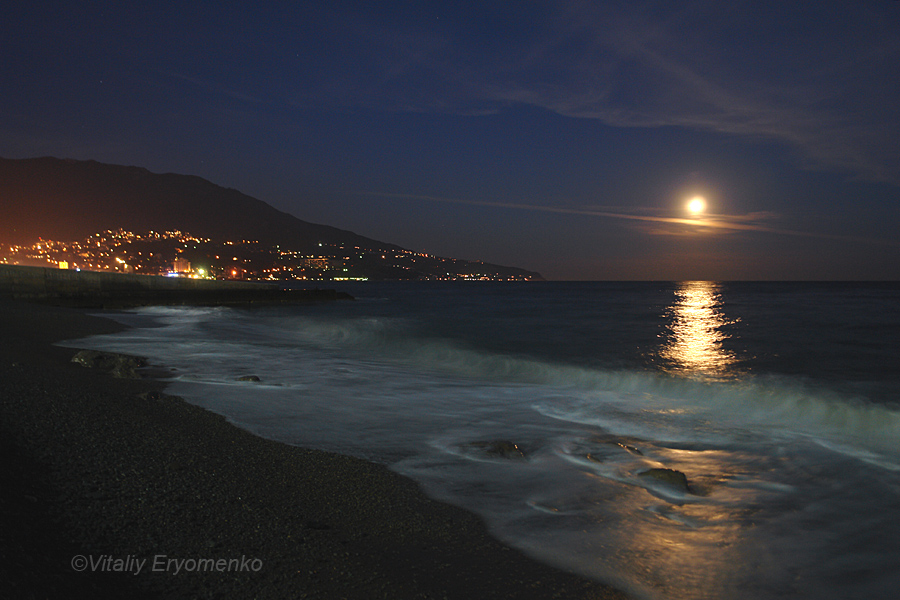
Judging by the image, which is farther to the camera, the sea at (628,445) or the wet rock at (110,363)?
the wet rock at (110,363)

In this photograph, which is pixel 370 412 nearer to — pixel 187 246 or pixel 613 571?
pixel 613 571

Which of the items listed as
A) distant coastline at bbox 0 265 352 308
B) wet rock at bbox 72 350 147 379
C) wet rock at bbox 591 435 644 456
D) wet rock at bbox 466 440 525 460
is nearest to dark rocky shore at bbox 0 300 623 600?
wet rock at bbox 466 440 525 460

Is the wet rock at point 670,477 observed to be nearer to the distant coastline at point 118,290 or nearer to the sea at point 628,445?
the sea at point 628,445

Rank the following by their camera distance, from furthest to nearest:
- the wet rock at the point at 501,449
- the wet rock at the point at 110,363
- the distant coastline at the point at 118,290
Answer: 1. the distant coastline at the point at 118,290
2. the wet rock at the point at 110,363
3. the wet rock at the point at 501,449

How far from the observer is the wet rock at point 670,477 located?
175 inches

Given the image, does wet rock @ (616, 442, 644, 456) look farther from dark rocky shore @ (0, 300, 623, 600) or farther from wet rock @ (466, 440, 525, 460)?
dark rocky shore @ (0, 300, 623, 600)

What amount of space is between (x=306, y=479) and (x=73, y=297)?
27668 mm

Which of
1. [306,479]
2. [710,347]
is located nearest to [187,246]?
[710,347]

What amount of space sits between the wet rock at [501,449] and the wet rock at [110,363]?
4.98 m

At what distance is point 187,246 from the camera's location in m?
121

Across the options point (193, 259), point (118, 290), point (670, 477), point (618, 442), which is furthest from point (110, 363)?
point (193, 259)

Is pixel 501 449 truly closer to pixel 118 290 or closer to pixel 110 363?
pixel 110 363

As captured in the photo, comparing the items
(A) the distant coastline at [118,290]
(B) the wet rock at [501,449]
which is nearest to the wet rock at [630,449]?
(B) the wet rock at [501,449]

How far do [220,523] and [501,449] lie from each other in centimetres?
291
